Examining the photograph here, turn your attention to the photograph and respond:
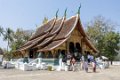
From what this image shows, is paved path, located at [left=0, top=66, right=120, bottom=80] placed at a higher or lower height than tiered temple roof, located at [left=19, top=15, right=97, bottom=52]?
lower

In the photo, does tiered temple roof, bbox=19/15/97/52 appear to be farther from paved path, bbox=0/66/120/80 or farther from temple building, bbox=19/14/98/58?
paved path, bbox=0/66/120/80

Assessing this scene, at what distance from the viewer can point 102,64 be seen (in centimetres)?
2964

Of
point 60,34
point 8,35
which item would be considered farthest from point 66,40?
point 8,35

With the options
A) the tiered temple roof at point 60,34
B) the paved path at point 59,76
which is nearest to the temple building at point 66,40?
the tiered temple roof at point 60,34

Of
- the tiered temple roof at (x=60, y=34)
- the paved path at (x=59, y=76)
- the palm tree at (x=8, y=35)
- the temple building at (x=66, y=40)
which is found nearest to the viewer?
the paved path at (x=59, y=76)

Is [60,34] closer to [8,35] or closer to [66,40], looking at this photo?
[66,40]

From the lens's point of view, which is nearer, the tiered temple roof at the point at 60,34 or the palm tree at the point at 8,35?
the tiered temple roof at the point at 60,34

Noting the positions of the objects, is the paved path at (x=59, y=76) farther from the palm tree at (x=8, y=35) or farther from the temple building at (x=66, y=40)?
the palm tree at (x=8, y=35)

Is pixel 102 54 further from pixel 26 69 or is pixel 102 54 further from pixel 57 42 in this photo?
pixel 26 69

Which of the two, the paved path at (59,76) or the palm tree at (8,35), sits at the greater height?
the palm tree at (8,35)

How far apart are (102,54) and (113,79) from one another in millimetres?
39701

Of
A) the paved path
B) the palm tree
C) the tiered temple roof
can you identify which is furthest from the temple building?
the palm tree

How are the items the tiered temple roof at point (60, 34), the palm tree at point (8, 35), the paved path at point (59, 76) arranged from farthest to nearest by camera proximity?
the palm tree at point (8, 35) < the tiered temple roof at point (60, 34) < the paved path at point (59, 76)

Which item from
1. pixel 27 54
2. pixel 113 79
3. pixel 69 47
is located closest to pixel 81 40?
pixel 69 47
